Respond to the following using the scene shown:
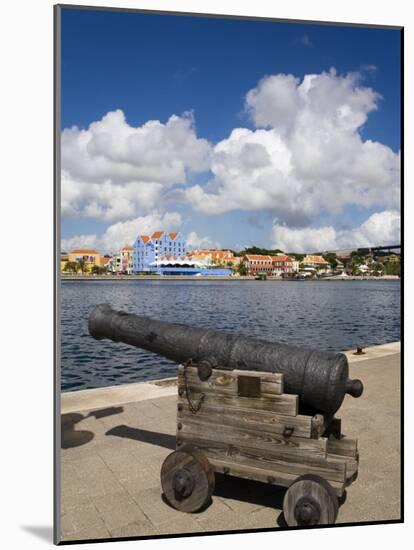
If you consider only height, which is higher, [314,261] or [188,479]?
[314,261]

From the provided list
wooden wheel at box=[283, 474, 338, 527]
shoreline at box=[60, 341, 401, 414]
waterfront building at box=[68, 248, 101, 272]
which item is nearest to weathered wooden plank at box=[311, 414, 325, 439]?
wooden wheel at box=[283, 474, 338, 527]

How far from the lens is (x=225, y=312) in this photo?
36.2ft

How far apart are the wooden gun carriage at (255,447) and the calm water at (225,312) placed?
60.4 inches

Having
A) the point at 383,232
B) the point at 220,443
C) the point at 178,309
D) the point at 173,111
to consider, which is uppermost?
the point at 173,111

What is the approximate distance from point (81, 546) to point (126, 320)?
1.86 m

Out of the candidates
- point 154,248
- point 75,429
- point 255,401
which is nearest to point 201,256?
point 154,248

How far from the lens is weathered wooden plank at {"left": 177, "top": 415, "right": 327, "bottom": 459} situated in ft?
12.1

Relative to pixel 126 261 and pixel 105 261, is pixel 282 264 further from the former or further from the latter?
pixel 105 261

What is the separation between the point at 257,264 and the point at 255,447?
2.80m

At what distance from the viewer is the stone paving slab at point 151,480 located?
403cm

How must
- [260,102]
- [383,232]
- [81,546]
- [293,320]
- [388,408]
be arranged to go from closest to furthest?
[81,546]
[383,232]
[260,102]
[388,408]
[293,320]

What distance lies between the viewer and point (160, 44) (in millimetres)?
4836

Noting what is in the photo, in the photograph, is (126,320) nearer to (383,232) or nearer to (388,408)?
(383,232)

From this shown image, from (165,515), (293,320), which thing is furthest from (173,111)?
(293,320)
